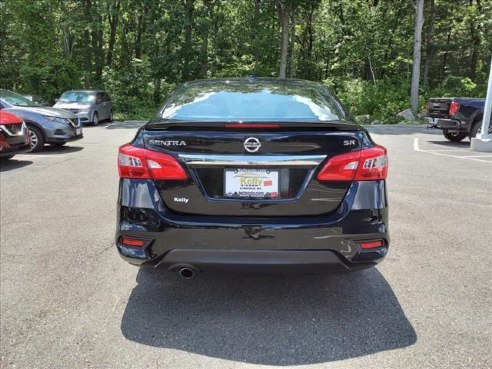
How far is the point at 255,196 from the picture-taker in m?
2.81

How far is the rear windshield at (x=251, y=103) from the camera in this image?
3221 mm

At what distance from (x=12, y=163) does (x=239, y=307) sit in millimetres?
7926

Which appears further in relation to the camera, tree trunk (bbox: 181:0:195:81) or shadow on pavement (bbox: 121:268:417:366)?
tree trunk (bbox: 181:0:195:81)

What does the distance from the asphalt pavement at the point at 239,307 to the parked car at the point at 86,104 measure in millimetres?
13695

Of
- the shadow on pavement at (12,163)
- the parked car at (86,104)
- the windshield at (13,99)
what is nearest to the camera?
the shadow on pavement at (12,163)

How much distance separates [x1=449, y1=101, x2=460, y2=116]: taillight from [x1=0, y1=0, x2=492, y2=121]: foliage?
9.98 meters

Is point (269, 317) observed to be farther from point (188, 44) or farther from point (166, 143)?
point (188, 44)

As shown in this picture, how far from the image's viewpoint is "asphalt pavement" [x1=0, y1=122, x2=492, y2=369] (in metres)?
2.71

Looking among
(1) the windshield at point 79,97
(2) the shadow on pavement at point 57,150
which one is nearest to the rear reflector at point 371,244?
(2) the shadow on pavement at point 57,150

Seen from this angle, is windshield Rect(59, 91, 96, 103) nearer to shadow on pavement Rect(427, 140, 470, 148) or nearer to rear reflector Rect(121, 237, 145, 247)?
shadow on pavement Rect(427, 140, 470, 148)

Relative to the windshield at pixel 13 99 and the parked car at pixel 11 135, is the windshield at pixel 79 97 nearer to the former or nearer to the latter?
the windshield at pixel 13 99

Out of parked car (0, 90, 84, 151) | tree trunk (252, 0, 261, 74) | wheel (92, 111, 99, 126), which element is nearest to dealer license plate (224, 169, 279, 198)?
parked car (0, 90, 84, 151)

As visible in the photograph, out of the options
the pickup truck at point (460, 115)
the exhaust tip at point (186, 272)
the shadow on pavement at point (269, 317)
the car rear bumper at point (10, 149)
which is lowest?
the shadow on pavement at point (269, 317)

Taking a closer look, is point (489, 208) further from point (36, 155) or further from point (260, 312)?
point (36, 155)
